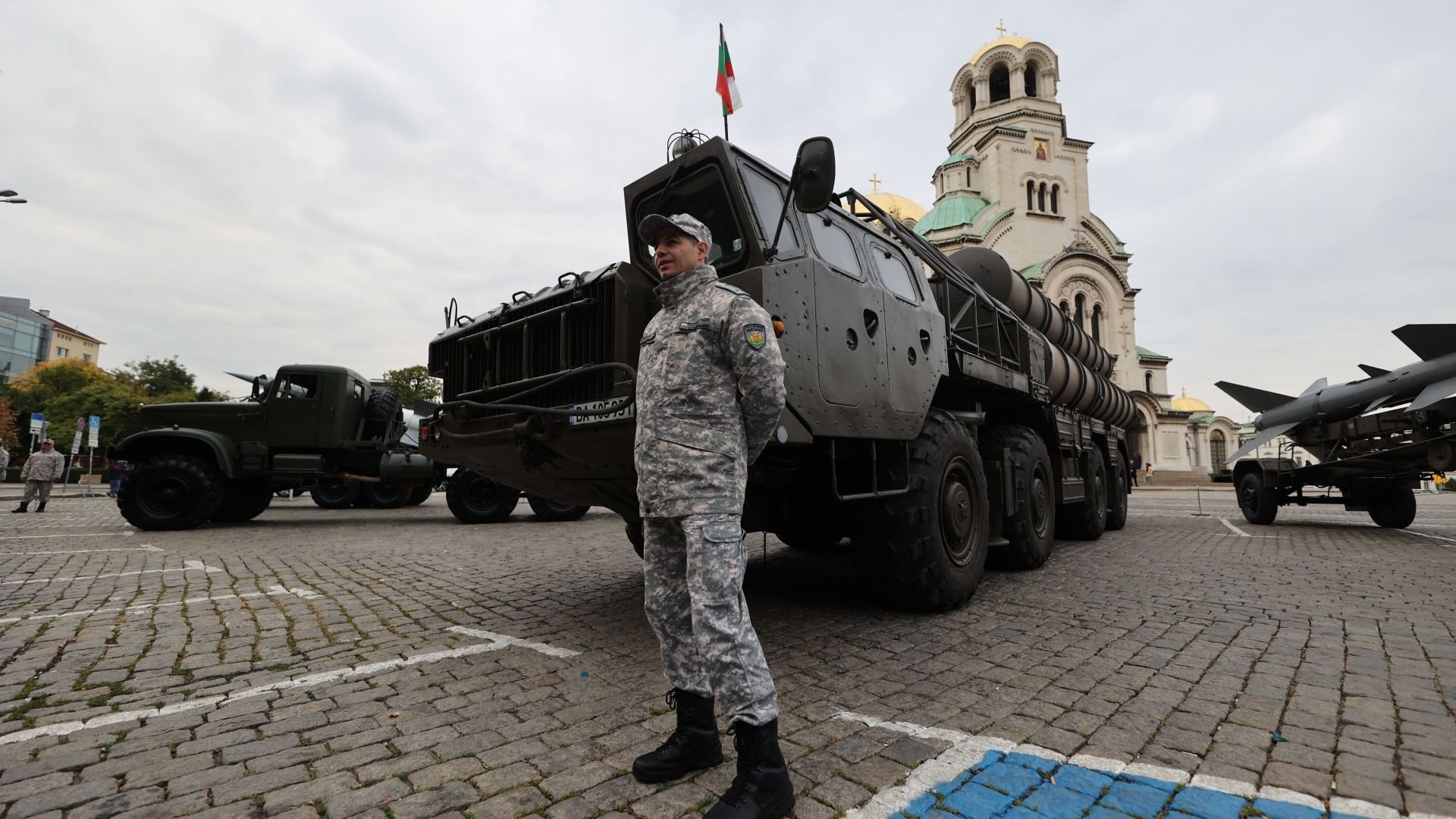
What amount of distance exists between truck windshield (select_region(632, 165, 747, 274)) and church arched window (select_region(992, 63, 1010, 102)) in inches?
2061

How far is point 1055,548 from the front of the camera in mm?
7746

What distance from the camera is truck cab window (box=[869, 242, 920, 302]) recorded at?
14.4 feet

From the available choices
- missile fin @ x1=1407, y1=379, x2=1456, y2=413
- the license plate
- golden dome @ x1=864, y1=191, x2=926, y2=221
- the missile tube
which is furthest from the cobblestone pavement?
golden dome @ x1=864, y1=191, x2=926, y2=221

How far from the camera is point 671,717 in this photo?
260 cm

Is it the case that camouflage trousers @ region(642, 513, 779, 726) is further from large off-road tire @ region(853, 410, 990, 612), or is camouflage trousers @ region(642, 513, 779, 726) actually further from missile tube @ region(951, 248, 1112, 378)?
missile tube @ region(951, 248, 1112, 378)

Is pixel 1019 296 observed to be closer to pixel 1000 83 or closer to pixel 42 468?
pixel 42 468

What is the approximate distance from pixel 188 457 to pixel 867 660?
10904 millimetres

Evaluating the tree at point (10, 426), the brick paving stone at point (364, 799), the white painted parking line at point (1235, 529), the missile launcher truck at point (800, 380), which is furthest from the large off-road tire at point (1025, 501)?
the tree at point (10, 426)

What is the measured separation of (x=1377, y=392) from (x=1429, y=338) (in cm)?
104

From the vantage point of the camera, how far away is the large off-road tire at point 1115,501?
390 inches

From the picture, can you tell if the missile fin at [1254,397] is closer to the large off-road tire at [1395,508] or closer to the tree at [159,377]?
the large off-road tire at [1395,508]

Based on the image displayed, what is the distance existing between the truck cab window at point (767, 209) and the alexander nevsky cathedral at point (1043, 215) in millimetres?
40413

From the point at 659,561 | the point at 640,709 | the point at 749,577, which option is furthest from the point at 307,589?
the point at 659,561

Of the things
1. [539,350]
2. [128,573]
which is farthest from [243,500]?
[539,350]
